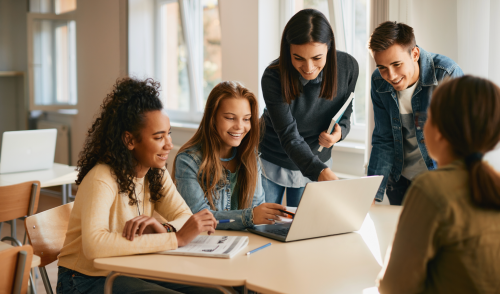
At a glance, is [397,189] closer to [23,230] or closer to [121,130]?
[121,130]

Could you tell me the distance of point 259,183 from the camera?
1903mm

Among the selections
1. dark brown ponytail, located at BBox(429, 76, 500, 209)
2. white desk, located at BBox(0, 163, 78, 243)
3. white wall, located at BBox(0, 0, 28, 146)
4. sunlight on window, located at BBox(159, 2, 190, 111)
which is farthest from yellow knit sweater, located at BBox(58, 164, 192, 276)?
white wall, located at BBox(0, 0, 28, 146)

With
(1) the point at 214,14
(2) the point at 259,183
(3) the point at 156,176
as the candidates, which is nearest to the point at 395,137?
(2) the point at 259,183

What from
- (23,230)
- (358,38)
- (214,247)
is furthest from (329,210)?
(23,230)

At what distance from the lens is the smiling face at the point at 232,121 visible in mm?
1791

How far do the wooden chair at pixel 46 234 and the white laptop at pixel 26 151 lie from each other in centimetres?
144

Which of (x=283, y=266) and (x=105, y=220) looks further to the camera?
(x=105, y=220)

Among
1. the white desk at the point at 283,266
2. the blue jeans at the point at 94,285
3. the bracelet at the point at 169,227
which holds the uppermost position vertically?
→ the bracelet at the point at 169,227

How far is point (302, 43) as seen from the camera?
181 cm

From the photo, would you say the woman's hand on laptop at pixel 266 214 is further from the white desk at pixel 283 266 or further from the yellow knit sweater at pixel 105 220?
the yellow knit sweater at pixel 105 220

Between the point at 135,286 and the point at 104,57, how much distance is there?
4.31 metres

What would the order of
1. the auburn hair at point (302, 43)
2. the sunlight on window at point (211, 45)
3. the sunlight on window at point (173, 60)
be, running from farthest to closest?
the sunlight on window at point (173, 60) < the sunlight on window at point (211, 45) < the auburn hair at point (302, 43)

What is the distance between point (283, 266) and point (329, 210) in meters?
0.28

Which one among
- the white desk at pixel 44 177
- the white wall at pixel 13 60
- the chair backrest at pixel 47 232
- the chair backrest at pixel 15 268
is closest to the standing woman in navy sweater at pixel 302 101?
the chair backrest at pixel 47 232
